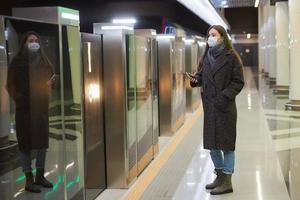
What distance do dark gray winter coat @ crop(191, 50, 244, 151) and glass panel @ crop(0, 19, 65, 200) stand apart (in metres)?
1.72

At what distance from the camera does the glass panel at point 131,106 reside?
540 cm

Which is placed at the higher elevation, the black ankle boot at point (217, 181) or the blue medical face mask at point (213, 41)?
the blue medical face mask at point (213, 41)

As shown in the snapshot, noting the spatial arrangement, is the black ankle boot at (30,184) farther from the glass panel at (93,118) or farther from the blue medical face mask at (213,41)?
the blue medical face mask at (213,41)

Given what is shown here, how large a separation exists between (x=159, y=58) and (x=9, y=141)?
5.83m

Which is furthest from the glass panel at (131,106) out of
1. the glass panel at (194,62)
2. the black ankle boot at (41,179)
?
the glass panel at (194,62)

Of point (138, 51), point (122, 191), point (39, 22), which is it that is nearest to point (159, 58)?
point (138, 51)

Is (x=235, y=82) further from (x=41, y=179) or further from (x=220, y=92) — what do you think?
(x=41, y=179)

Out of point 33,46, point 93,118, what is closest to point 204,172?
point 93,118

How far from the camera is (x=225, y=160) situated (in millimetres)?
4898

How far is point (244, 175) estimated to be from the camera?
5.70 m

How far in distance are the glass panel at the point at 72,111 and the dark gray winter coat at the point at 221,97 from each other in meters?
1.38

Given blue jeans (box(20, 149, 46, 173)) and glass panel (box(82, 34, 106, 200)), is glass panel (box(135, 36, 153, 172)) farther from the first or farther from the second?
blue jeans (box(20, 149, 46, 173))

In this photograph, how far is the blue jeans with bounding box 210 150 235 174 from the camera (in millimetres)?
4875

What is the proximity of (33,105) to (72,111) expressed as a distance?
2.19 feet
